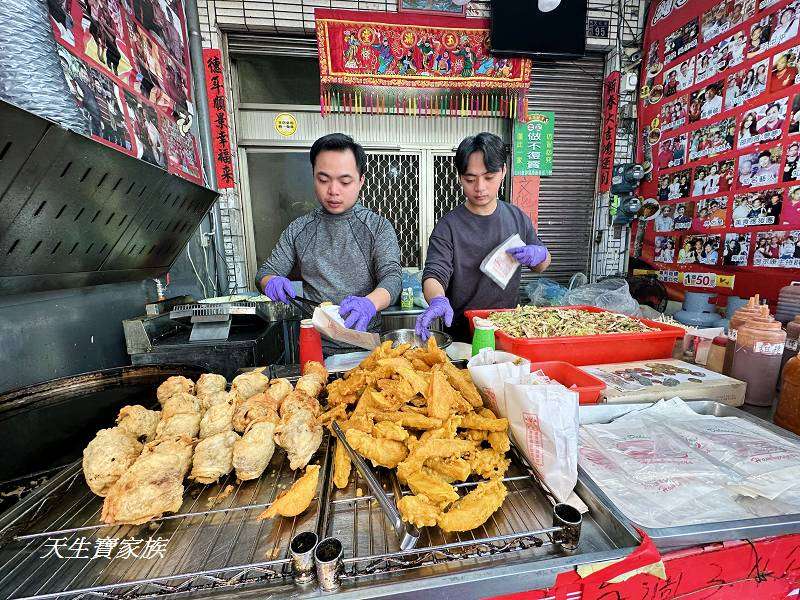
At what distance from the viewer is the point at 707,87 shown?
406 cm

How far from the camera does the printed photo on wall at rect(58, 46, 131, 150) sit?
2191mm

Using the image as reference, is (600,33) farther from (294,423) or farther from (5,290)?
(5,290)

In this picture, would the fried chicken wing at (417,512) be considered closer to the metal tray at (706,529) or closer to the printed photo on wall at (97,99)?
the metal tray at (706,529)

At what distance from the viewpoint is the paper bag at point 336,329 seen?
5.68ft

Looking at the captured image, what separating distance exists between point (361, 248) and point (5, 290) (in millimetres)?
2081

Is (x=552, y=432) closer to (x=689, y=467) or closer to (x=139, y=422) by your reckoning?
(x=689, y=467)

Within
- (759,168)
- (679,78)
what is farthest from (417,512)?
(679,78)

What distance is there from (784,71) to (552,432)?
501 cm

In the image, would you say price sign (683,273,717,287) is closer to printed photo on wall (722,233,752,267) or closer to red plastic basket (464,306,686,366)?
printed photo on wall (722,233,752,267)

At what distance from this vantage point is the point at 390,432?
106 centimetres

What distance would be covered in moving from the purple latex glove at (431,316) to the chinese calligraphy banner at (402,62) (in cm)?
367

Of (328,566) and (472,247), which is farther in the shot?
(472,247)

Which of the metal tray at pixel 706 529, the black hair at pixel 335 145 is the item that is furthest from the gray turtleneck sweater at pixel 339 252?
the metal tray at pixel 706 529

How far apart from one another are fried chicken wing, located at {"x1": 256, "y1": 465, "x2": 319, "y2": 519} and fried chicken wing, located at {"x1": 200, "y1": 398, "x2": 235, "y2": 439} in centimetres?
37
